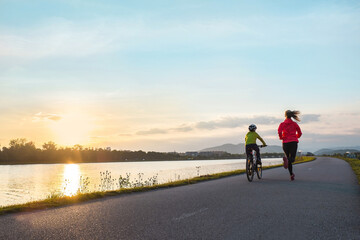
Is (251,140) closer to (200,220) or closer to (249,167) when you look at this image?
(249,167)

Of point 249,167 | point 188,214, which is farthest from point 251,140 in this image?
point 188,214

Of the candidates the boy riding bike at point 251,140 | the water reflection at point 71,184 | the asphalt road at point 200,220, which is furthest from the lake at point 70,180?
the boy riding bike at point 251,140

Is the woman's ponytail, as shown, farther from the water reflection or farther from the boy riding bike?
the water reflection

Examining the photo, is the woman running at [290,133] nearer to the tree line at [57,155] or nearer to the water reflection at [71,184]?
the water reflection at [71,184]

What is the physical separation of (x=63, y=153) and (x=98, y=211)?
142442 millimetres

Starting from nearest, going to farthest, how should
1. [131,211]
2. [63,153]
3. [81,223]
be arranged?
1. [81,223]
2. [131,211]
3. [63,153]

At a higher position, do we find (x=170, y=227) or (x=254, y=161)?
(x=254, y=161)

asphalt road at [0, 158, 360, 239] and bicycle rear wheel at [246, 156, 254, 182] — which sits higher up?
bicycle rear wheel at [246, 156, 254, 182]

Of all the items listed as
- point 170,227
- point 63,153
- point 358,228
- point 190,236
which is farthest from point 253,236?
point 63,153

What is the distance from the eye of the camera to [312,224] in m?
5.34

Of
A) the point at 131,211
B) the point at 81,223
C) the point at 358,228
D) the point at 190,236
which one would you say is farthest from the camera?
the point at 131,211

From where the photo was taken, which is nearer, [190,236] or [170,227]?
[190,236]

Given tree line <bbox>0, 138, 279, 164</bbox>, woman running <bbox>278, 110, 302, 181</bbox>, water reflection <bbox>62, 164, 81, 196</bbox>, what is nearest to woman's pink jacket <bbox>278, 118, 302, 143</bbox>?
woman running <bbox>278, 110, 302, 181</bbox>

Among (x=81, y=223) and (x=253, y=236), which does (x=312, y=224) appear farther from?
(x=81, y=223)
